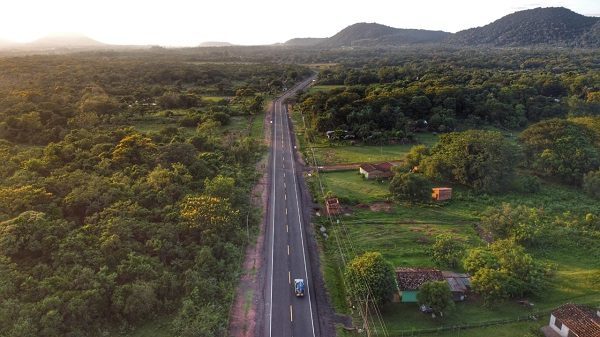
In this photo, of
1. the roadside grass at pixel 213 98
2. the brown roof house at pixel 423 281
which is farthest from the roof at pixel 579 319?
the roadside grass at pixel 213 98

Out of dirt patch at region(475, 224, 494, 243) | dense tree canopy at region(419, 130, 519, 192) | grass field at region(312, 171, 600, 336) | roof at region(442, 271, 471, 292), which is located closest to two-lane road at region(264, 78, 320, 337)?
grass field at region(312, 171, 600, 336)

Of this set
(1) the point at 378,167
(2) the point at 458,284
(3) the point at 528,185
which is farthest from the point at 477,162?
(2) the point at 458,284

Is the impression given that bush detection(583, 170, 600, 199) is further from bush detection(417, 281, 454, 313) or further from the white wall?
bush detection(417, 281, 454, 313)

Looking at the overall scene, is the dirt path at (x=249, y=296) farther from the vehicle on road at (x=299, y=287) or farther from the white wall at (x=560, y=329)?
the white wall at (x=560, y=329)

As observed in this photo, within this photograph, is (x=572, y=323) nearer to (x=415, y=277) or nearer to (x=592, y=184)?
(x=415, y=277)

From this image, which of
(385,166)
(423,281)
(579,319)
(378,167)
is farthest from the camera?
(385,166)
